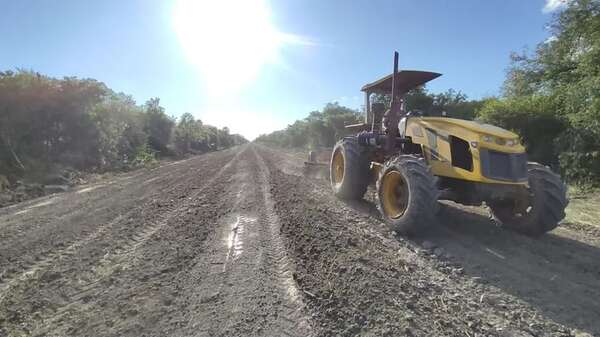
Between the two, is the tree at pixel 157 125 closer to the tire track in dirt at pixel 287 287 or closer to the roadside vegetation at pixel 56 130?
the roadside vegetation at pixel 56 130

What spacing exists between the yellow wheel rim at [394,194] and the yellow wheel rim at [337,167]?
249 cm

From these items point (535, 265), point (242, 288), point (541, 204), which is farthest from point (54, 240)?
point (541, 204)

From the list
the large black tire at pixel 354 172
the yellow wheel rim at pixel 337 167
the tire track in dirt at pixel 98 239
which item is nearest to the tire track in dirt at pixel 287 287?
the tire track in dirt at pixel 98 239

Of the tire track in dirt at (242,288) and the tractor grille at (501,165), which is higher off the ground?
the tractor grille at (501,165)

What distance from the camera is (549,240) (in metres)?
4.52

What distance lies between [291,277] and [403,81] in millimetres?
4416

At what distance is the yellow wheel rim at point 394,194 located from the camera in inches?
190

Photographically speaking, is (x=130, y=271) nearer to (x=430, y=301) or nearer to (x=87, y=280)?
(x=87, y=280)

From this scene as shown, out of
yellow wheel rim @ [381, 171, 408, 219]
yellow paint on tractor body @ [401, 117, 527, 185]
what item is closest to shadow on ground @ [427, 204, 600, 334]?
yellow wheel rim @ [381, 171, 408, 219]

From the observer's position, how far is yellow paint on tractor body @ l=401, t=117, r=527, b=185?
425 centimetres

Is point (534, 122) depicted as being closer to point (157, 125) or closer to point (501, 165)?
point (501, 165)

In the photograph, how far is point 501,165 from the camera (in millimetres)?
4305

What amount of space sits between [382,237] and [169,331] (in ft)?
9.46

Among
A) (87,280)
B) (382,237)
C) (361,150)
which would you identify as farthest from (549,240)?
(87,280)
